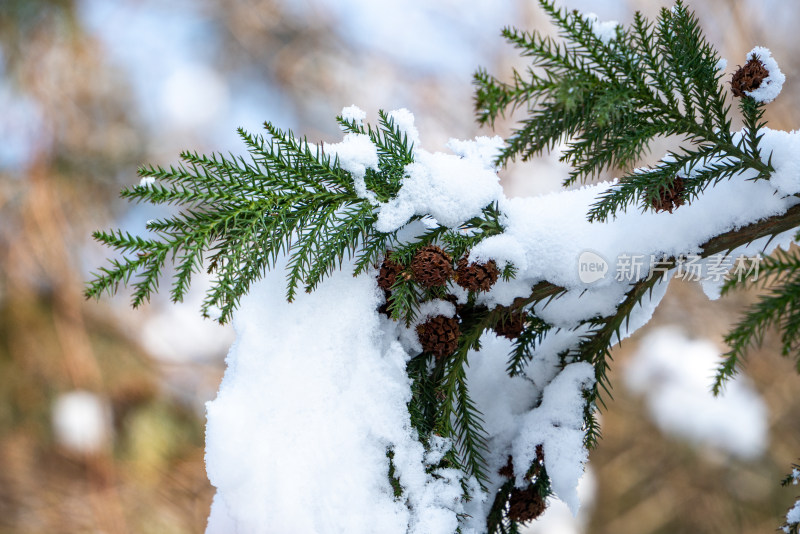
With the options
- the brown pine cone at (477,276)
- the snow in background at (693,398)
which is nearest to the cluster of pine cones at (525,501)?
the brown pine cone at (477,276)

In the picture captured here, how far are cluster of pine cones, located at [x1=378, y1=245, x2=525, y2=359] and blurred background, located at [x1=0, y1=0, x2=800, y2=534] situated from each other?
2732 millimetres

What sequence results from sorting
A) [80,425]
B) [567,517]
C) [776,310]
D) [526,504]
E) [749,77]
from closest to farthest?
[776,310]
[749,77]
[526,504]
[80,425]
[567,517]

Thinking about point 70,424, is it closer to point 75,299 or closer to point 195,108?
point 75,299

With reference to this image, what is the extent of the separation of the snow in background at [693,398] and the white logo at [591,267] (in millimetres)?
2957

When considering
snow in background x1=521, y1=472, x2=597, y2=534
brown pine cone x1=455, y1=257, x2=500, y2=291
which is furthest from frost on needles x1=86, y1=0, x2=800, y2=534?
snow in background x1=521, y1=472, x2=597, y2=534

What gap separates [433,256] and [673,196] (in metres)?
0.27

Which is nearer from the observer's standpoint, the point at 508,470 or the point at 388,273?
the point at 388,273

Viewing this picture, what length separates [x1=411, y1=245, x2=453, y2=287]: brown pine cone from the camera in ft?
1.83

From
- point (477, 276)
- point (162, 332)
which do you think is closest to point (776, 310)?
point (477, 276)

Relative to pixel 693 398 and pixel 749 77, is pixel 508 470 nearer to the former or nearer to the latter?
pixel 749 77

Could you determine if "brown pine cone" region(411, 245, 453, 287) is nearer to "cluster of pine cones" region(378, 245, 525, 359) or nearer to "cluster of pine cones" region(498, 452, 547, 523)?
"cluster of pine cones" region(378, 245, 525, 359)

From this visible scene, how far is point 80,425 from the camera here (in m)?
2.81

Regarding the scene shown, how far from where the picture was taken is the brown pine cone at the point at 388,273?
579 mm

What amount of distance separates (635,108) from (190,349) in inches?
126
